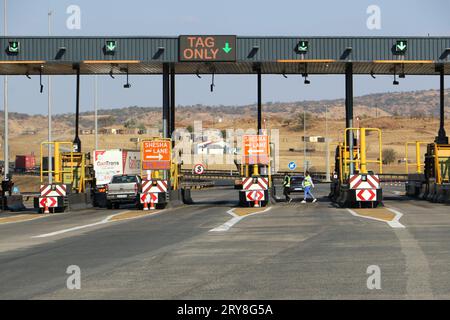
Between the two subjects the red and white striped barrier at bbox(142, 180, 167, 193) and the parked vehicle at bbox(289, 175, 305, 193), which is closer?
the red and white striped barrier at bbox(142, 180, 167, 193)

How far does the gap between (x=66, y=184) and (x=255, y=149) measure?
788cm

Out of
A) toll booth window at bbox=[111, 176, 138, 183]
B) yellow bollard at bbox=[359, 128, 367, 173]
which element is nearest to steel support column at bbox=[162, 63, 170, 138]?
toll booth window at bbox=[111, 176, 138, 183]

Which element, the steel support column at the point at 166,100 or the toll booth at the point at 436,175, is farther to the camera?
the steel support column at the point at 166,100

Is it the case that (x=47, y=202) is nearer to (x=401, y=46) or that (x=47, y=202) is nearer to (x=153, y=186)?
(x=153, y=186)

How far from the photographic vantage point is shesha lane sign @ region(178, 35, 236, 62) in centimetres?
3681

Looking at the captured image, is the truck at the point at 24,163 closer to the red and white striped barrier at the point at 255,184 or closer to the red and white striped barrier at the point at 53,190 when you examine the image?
the red and white striped barrier at the point at 53,190

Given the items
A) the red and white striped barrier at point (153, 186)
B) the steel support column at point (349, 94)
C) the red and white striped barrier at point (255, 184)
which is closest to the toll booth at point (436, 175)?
the steel support column at point (349, 94)

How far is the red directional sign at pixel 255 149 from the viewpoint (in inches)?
1442

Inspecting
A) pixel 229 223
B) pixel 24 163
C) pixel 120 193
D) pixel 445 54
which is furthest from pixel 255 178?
pixel 24 163

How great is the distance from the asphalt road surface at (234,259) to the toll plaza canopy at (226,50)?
1332 cm

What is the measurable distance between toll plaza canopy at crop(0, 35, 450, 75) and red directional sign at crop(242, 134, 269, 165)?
3371 millimetres

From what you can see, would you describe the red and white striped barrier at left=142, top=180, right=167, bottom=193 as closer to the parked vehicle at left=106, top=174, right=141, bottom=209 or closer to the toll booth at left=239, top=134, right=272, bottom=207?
the toll booth at left=239, top=134, right=272, bottom=207

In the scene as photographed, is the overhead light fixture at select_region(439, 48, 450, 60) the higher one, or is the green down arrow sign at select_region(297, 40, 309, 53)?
the green down arrow sign at select_region(297, 40, 309, 53)
